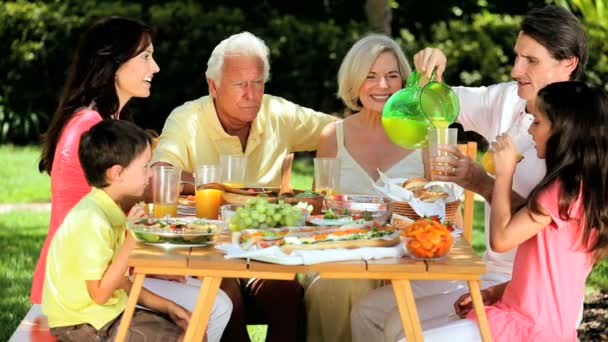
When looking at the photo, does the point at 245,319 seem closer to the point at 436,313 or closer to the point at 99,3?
the point at 436,313

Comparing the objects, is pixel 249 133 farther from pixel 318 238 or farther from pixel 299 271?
pixel 299 271

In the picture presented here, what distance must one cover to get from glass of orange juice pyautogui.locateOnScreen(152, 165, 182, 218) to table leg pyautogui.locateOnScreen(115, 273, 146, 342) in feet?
1.94

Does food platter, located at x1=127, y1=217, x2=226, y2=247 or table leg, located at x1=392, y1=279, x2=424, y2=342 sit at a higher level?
food platter, located at x1=127, y1=217, x2=226, y2=247

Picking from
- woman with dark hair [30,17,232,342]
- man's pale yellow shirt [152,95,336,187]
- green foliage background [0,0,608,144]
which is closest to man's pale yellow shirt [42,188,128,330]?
woman with dark hair [30,17,232,342]

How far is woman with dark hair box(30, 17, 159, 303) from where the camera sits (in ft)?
13.8

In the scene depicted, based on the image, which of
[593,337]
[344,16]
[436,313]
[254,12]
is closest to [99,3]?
[254,12]

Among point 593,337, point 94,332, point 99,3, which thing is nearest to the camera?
point 94,332

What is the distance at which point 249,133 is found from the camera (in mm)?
5184

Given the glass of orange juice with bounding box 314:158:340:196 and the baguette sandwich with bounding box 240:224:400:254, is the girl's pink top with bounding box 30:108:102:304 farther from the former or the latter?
the baguette sandwich with bounding box 240:224:400:254

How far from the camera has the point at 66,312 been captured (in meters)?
3.64

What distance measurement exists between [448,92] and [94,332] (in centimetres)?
162

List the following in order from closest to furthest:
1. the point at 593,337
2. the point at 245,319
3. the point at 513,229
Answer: the point at 513,229
the point at 245,319
the point at 593,337

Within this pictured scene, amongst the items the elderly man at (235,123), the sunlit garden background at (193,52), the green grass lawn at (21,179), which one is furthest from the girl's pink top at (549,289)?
the sunlit garden background at (193,52)

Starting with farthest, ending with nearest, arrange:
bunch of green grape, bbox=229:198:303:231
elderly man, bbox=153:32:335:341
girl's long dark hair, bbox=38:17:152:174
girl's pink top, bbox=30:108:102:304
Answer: elderly man, bbox=153:32:335:341 < girl's long dark hair, bbox=38:17:152:174 < girl's pink top, bbox=30:108:102:304 < bunch of green grape, bbox=229:198:303:231
